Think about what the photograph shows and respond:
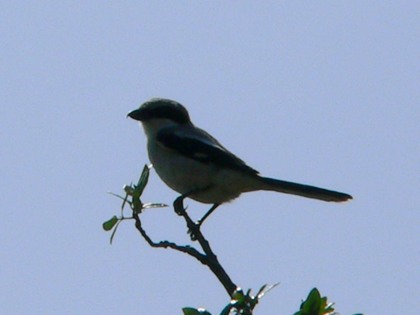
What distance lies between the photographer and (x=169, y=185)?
7.95m

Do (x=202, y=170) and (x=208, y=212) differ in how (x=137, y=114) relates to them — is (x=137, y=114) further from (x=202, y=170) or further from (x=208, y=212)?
(x=208, y=212)

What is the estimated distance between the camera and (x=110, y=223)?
476 cm

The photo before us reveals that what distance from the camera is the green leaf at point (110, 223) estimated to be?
15.5 feet

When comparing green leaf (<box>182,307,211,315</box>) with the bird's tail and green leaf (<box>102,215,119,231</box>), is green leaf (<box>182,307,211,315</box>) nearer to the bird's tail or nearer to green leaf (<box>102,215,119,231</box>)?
green leaf (<box>102,215,119,231</box>)

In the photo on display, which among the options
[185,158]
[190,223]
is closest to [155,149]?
[185,158]

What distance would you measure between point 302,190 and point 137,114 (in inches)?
88.5

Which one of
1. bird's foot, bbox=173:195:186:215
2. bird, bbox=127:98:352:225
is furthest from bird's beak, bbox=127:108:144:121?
bird's foot, bbox=173:195:186:215

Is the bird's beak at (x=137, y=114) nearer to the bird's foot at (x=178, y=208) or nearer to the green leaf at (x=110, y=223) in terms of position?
the bird's foot at (x=178, y=208)

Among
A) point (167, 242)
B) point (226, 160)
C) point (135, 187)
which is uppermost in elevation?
point (226, 160)

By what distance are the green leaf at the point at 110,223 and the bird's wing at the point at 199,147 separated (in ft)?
10.0

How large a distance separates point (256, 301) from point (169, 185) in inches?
177

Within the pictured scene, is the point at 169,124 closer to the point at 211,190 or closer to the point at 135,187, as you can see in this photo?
the point at 211,190

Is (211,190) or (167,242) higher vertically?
(211,190)

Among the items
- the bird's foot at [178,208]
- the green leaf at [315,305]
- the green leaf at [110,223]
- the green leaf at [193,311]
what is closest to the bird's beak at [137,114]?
the bird's foot at [178,208]
